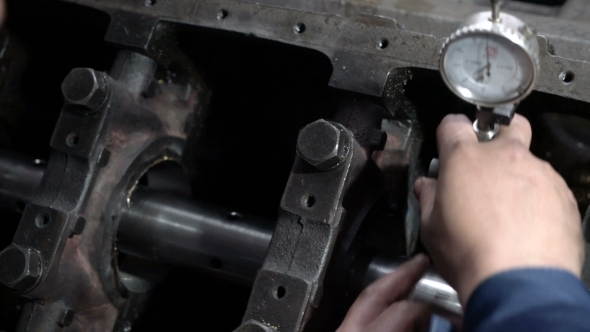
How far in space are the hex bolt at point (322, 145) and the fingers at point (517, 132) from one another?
0.75ft

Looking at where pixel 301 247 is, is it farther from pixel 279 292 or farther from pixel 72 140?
pixel 72 140

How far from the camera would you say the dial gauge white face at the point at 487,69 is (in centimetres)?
69

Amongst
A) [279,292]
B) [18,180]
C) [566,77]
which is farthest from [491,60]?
[18,180]

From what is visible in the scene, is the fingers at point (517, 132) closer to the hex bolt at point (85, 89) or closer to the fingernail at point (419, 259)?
the fingernail at point (419, 259)

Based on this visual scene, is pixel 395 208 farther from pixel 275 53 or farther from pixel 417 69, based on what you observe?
pixel 275 53

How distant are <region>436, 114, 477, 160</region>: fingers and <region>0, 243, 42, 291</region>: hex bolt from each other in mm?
728

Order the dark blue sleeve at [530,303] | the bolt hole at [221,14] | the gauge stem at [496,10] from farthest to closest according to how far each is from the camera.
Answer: the bolt hole at [221,14], the gauge stem at [496,10], the dark blue sleeve at [530,303]

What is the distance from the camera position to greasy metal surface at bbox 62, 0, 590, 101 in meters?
0.88

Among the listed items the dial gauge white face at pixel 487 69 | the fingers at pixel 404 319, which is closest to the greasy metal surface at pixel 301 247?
the fingers at pixel 404 319

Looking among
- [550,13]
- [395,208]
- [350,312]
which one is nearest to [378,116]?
[395,208]

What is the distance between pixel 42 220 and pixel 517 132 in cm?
83

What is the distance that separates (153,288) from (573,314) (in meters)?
0.98

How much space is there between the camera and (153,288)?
1322 mm

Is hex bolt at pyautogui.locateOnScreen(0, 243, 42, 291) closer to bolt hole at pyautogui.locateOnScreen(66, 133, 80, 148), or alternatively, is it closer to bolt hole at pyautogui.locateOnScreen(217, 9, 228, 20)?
bolt hole at pyautogui.locateOnScreen(66, 133, 80, 148)
